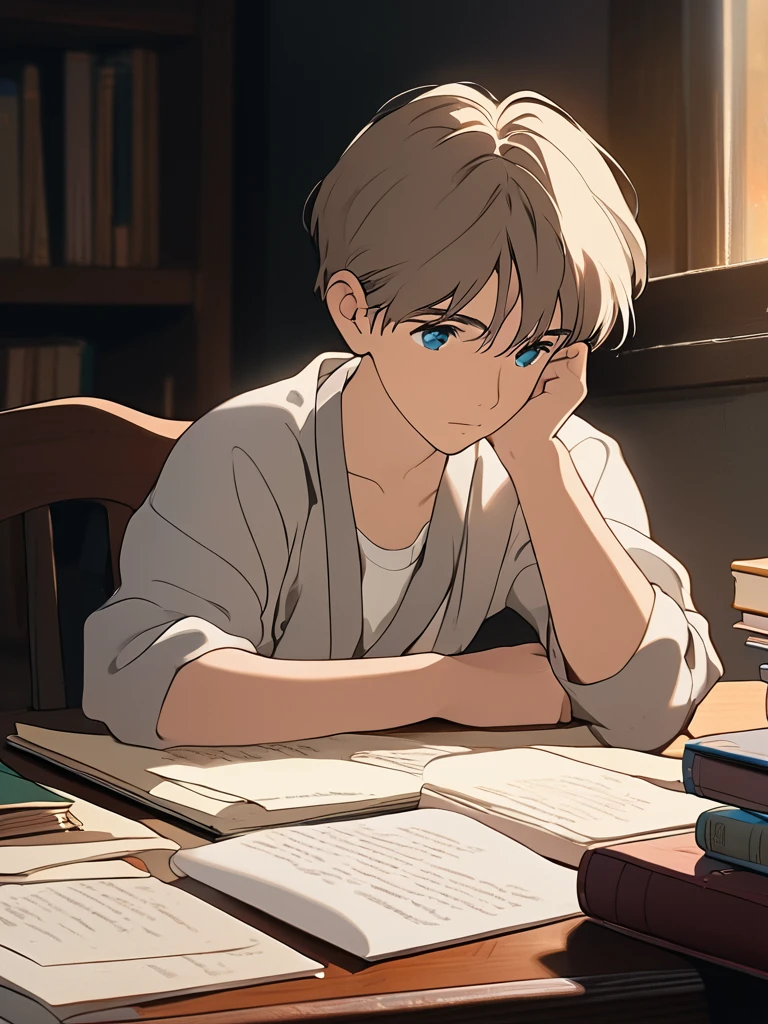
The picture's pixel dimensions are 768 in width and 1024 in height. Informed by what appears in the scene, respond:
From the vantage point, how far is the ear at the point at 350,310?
121 cm

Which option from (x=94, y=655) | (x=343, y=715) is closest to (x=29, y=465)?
(x=94, y=655)

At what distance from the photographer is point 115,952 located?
21.8 inches

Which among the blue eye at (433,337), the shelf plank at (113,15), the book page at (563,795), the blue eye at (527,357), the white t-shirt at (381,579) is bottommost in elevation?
the book page at (563,795)

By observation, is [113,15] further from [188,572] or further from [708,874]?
[708,874]

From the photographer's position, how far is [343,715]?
111cm

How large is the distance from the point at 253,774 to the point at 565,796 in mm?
255

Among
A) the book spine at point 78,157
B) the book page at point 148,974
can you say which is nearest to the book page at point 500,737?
the book page at point 148,974

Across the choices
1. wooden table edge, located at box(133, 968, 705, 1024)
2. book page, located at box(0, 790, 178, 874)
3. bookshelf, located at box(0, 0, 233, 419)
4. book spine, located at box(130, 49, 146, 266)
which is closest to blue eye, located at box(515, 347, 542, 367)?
bookshelf, located at box(0, 0, 233, 419)

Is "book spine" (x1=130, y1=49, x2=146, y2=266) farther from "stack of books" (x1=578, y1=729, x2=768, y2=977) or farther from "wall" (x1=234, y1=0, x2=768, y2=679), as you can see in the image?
"stack of books" (x1=578, y1=729, x2=768, y2=977)

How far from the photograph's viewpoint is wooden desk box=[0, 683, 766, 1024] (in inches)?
20.7

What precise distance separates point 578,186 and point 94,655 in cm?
71

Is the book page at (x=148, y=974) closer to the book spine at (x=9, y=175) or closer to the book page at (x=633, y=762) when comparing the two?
the book page at (x=633, y=762)

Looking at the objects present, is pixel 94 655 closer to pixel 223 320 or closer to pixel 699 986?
pixel 223 320

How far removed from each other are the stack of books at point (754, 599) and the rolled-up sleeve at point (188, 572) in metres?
0.46
